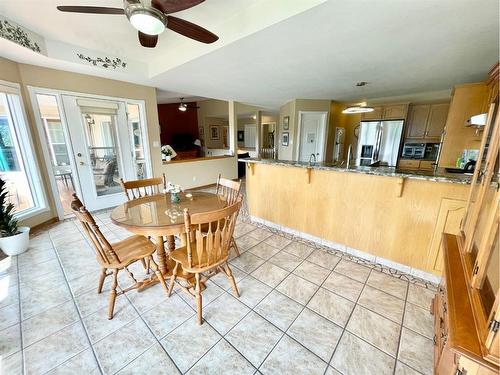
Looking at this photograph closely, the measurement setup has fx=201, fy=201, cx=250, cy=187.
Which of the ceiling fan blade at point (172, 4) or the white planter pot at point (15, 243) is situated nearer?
the ceiling fan blade at point (172, 4)

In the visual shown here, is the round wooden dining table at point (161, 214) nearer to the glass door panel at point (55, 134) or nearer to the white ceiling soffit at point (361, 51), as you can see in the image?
the white ceiling soffit at point (361, 51)

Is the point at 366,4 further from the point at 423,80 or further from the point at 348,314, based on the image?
the point at 423,80

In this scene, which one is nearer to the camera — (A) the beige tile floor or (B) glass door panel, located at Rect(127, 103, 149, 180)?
(A) the beige tile floor

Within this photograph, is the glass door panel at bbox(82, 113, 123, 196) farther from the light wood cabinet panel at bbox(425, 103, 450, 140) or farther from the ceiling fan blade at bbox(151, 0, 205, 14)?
the light wood cabinet panel at bbox(425, 103, 450, 140)

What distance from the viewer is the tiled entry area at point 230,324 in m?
1.25

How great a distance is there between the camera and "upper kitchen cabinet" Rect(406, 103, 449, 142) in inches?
169

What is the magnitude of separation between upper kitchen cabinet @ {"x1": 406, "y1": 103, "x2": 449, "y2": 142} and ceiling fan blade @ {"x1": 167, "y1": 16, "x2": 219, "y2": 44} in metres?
4.96

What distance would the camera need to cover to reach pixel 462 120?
3.30m

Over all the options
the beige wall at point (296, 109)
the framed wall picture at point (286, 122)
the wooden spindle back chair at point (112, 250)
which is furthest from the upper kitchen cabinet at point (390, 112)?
the wooden spindle back chair at point (112, 250)

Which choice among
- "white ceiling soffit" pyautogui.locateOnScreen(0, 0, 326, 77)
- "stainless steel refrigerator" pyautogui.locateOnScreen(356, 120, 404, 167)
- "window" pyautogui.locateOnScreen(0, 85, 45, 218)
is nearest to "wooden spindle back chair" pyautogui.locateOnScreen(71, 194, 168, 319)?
Answer: "white ceiling soffit" pyautogui.locateOnScreen(0, 0, 326, 77)

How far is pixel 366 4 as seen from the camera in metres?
1.53

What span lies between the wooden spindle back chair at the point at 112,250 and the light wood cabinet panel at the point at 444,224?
8.18ft

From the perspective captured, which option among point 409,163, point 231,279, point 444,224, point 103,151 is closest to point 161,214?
point 231,279

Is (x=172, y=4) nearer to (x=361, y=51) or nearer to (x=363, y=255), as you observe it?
(x=361, y=51)
